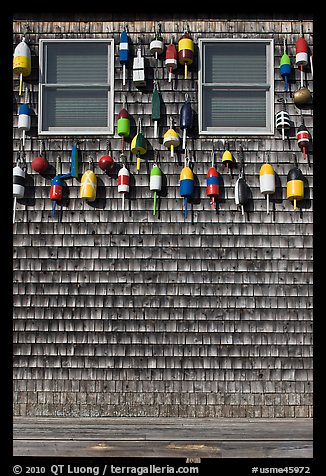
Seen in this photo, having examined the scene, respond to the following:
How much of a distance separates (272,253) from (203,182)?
992 mm

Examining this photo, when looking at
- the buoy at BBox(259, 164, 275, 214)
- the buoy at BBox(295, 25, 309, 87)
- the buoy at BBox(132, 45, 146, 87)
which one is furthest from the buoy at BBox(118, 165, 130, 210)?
the buoy at BBox(295, 25, 309, 87)

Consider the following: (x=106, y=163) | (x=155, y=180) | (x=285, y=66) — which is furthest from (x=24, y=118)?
(x=285, y=66)

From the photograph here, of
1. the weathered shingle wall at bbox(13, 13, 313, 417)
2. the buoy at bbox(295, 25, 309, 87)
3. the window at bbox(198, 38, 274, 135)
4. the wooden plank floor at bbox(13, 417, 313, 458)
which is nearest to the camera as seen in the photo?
the wooden plank floor at bbox(13, 417, 313, 458)

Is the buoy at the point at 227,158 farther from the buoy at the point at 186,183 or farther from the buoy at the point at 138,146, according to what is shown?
the buoy at the point at 138,146

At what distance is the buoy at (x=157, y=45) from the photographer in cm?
507

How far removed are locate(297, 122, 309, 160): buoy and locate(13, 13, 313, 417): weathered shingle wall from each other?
74mm

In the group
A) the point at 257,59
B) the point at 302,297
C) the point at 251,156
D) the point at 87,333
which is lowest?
the point at 87,333

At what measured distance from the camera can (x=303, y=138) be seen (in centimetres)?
501

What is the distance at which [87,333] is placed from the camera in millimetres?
5004

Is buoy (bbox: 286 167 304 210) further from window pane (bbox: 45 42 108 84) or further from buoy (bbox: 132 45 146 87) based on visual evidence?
window pane (bbox: 45 42 108 84)

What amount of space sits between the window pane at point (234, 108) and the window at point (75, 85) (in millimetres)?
1028

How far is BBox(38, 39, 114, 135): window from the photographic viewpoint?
5.23 meters

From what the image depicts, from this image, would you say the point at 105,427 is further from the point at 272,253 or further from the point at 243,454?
the point at 272,253
